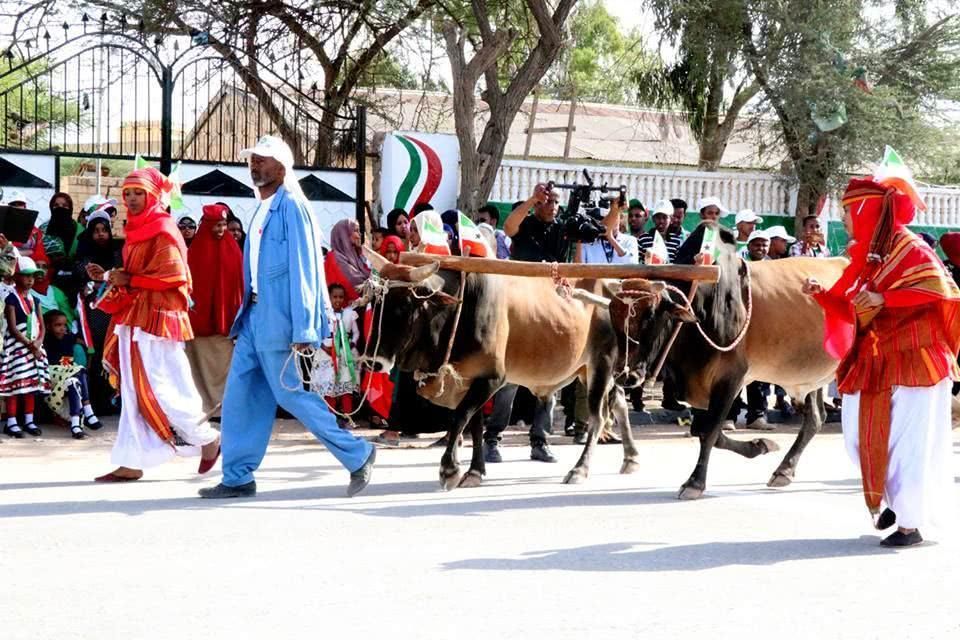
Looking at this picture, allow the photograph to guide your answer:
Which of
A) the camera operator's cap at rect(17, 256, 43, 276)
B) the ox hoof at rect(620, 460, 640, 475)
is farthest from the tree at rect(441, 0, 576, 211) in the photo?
the ox hoof at rect(620, 460, 640, 475)

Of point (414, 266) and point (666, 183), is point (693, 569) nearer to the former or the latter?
point (414, 266)

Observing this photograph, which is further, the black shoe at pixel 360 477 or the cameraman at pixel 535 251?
the cameraman at pixel 535 251

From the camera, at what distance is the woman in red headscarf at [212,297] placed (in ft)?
43.1

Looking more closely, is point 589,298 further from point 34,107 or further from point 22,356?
point 34,107

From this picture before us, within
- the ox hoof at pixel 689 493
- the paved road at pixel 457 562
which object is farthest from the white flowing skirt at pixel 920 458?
the ox hoof at pixel 689 493

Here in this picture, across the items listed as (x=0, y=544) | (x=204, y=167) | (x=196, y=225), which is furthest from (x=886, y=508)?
(x=204, y=167)

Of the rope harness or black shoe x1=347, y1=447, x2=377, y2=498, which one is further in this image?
the rope harness

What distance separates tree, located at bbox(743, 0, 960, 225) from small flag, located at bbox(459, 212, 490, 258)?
9.98 m

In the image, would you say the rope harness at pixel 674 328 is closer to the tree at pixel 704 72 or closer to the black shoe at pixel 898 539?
the black shoe at pixel 898 539

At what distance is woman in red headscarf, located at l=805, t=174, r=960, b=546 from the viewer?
7.43 m

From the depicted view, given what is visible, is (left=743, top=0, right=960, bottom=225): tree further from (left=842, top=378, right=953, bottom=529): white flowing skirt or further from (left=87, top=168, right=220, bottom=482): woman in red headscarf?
(left=842, top=378, right=953, bottom=529): white flowing skirt

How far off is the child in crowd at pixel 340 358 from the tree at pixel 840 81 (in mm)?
8786

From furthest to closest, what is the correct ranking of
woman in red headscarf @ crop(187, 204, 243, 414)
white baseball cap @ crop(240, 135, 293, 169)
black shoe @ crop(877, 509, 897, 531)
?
woman in red headscarf @ crop(187, 204, 243, 414)
white baseball cap @ crop(240, 135, 293, 169)
black shoe @ crop(877, 509, 897, 531)

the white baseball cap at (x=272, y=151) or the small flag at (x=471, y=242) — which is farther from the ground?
the white baseball cap at (x=272, y=151)
